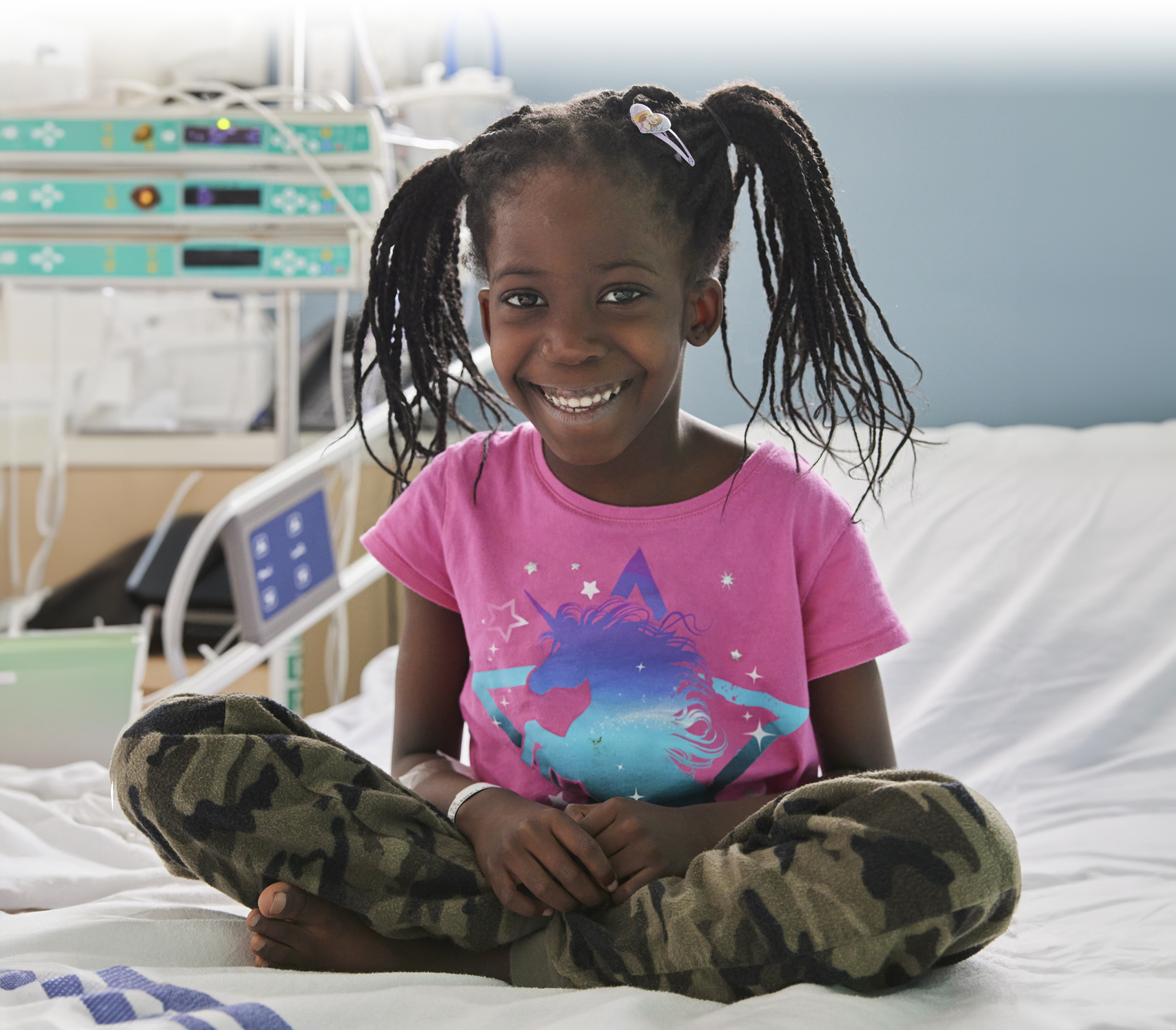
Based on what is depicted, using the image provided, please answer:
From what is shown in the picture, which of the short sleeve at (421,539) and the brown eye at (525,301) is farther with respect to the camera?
the short sleeve at (421,539)

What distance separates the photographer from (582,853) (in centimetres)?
74

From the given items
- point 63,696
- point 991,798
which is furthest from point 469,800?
point 63,696

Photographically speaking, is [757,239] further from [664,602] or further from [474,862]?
[474,862]

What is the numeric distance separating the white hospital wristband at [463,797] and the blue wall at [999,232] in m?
0.37

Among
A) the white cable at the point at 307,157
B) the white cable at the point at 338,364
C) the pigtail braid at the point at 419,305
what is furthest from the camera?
the white cable at the point at 338,364

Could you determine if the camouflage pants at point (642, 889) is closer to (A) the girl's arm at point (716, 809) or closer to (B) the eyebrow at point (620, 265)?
(A) the girl's arm at point (716, 809)

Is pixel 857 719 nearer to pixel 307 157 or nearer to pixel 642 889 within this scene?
pixel 642 889

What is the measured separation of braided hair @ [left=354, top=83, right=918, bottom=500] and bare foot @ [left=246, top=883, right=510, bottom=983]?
0.40 m

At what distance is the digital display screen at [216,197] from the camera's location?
1.72 meters

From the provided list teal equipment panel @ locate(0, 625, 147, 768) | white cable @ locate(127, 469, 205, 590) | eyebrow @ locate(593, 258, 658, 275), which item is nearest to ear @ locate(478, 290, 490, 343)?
eyebrow @ locate(593, 258, 658, 275)

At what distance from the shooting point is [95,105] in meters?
1.73

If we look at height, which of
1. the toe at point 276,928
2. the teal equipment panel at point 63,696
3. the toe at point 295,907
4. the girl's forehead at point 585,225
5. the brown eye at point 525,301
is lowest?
the teal equipment panel at point 63,696

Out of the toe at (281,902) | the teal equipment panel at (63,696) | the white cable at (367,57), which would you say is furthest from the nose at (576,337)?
the white cable at (367,57)

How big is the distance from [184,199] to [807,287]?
3.87ft
